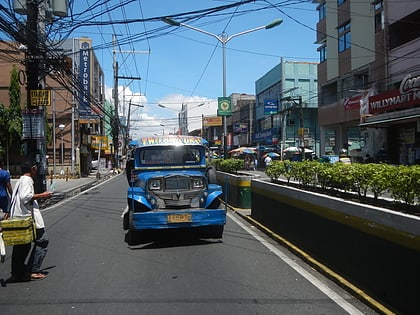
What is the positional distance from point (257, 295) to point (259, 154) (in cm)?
4794

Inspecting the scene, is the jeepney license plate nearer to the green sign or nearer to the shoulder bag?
the shoulder bag

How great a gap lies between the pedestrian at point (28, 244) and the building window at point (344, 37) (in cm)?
2874

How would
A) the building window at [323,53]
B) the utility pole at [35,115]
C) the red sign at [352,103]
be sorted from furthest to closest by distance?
the building window at [323,53], the red sign at [352,103], the utility pole at [35,115]

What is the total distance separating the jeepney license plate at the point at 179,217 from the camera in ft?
27.9

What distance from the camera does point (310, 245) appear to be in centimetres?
A: 725

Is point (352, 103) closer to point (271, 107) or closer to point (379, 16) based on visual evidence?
point (379, 16)

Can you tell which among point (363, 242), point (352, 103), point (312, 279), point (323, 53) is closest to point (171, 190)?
point (312, 279)

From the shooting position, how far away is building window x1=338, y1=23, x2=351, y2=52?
102ft

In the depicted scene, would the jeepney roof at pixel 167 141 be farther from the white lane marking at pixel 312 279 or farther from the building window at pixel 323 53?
the building window at pixel 323 53

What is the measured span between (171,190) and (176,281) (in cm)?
300

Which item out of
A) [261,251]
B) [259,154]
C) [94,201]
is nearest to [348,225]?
[261,251]

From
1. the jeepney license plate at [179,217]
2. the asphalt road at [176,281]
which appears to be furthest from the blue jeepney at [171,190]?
the asphalt road at [176,281]

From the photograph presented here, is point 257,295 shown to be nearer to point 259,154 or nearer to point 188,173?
point 188,173

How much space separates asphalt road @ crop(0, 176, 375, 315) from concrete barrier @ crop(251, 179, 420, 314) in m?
0.33
